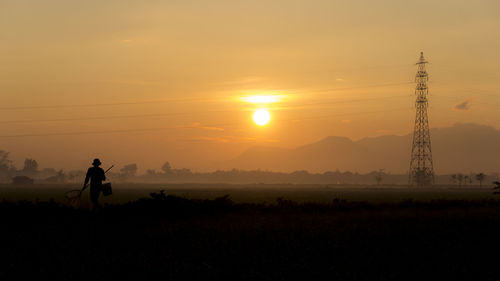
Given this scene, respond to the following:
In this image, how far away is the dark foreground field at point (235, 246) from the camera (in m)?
15.3

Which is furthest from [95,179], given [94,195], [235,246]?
[235,246]

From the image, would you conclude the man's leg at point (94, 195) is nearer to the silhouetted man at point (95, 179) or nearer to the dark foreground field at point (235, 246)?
the silhouetted man at point (95, 179)

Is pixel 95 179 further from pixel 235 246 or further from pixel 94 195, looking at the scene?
pixel 235 246

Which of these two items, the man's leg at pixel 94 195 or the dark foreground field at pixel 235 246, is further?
the man's leg at pixel 94 195

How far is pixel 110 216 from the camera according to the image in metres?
26.8

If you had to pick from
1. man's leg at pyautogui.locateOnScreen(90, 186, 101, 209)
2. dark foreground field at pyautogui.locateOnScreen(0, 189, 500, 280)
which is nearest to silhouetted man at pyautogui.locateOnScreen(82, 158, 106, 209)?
man's leg at pyautogui.locateOnScreen(90, 186, 101, 209)

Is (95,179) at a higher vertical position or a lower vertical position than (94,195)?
higher

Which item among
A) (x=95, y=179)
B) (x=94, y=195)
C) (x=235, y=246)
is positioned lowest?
(x=235, y=246)

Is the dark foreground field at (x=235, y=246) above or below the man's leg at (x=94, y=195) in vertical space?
below

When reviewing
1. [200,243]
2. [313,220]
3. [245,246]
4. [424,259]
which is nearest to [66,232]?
[200,243]

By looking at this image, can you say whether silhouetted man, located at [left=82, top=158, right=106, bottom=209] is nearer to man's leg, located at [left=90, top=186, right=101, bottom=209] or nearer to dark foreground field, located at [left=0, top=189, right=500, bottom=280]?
man's leg, located at [left=90, top=186, right=101, bottom=209]

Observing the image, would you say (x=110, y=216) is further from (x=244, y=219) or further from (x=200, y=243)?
(x=200, y=243)

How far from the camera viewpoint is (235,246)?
1864cm

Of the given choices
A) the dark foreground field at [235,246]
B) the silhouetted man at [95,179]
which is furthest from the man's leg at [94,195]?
the dark foreground field at [235,246]
